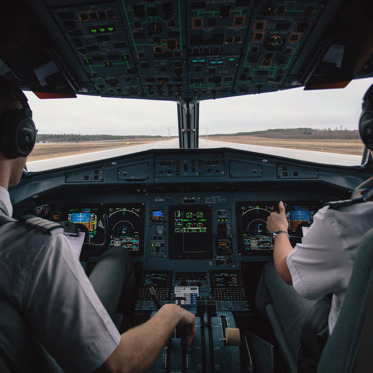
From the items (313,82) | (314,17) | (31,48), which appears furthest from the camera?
(313,82)

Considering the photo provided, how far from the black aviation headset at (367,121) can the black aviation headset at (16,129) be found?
1336 mm

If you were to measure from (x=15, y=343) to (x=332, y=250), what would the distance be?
3.30ft

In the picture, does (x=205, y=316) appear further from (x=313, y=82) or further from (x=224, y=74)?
(x=313, y=82)

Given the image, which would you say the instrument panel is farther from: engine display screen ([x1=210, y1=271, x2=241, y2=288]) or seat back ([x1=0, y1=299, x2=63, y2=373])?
seat back ([x1=0, y1=299, x2=63, y2=373])

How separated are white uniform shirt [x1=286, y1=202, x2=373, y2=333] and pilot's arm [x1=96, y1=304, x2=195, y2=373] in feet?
1.83

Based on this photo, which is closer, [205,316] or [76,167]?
[205,316]

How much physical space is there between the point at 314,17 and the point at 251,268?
213cm

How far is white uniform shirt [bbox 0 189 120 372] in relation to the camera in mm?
598

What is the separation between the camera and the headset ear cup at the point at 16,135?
0.79 meters

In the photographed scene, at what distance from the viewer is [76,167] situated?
2.50 m

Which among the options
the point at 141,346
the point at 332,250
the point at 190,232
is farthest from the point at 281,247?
the point at 190,232

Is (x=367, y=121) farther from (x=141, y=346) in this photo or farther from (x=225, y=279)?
(x=225, y=279)

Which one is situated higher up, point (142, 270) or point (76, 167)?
point (76, 167)

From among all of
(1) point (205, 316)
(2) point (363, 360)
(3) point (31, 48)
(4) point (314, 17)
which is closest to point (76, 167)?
(3) point (31, 48)
